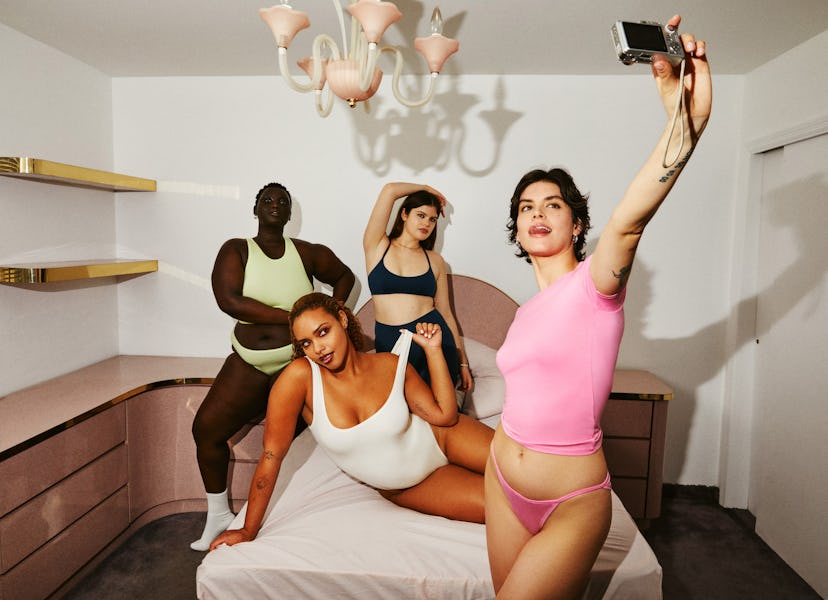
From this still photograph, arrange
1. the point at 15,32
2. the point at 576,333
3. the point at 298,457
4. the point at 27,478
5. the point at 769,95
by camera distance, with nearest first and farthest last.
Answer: the point at 576,333 → the point at 27,478 → the point at 298,457 → the point at 15,32 → the point at 769,95

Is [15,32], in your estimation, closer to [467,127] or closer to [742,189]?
[467,127]

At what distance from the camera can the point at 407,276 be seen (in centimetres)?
268

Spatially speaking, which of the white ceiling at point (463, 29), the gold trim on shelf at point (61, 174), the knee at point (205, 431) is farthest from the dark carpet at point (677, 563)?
the white ceiling at point (463, 29)

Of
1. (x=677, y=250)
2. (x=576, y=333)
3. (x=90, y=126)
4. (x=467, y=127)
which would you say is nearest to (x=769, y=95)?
(x=677, y=250)

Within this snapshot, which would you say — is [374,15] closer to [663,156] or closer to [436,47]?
[436,47]

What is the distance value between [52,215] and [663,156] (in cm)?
297

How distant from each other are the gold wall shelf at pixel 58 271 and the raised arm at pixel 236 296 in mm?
685

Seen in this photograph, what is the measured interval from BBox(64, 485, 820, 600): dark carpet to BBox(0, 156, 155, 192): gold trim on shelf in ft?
5.66

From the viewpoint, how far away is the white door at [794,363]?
2.39m

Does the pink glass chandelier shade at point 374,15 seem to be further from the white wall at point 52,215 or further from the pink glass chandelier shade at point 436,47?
the white wall at point 52,215

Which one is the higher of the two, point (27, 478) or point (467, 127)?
point (467, 127)

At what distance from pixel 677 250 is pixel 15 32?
3522 millimetres

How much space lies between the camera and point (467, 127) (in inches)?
126

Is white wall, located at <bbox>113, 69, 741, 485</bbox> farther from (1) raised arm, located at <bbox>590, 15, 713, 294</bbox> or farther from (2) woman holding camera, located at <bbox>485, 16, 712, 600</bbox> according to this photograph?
(1) raised arm, located at <bbox>590, 15, 713, 294</bbox>
